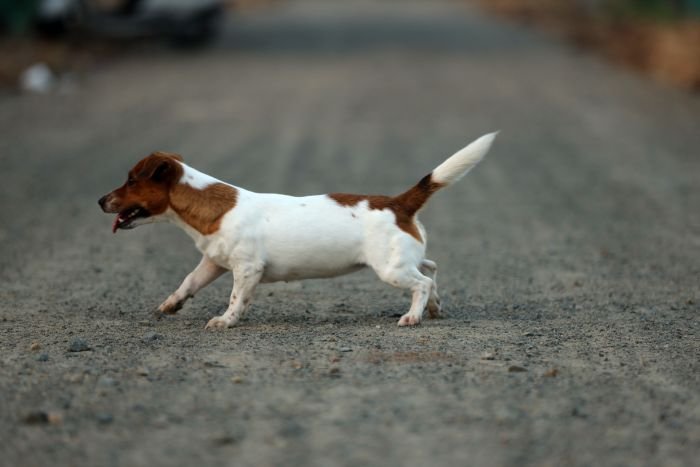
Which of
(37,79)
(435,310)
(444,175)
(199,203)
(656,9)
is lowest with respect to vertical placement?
(37,79)

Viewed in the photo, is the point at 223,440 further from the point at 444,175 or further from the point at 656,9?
the point at 656,9

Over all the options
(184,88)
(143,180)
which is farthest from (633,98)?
(143,180)

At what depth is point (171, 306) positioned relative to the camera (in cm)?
721

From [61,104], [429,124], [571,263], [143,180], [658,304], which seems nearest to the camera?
[143,180]

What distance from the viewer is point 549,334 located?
678 cm

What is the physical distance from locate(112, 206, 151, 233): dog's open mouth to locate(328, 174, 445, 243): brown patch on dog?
1068 millimetres

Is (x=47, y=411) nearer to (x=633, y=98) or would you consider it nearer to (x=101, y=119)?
(x=101, y=119)

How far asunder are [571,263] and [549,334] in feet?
8.10

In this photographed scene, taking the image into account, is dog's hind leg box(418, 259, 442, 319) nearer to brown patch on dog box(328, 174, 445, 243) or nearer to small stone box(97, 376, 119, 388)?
brown patch on dog box(328, 174, 445, 243)

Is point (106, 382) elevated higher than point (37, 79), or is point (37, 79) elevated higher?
point (106, 382)

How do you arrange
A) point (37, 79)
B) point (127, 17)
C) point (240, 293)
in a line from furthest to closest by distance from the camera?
1. point (127, 17)
2. point (37, 79)
3. point (240, 293)

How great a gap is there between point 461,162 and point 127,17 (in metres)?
18.1

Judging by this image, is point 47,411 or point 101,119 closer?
point 47,411

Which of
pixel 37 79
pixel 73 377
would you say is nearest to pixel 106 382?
pixel 73 377
